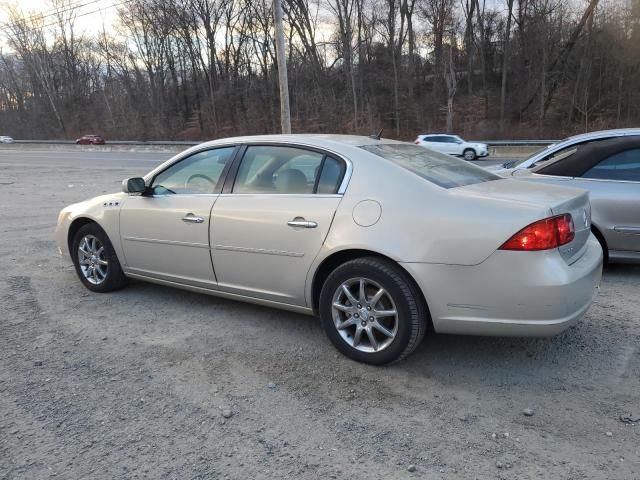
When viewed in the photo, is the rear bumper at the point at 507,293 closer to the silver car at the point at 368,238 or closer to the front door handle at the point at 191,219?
the silver car at the point at 368,238

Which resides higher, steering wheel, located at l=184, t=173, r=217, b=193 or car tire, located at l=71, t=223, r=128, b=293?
steering wheel, located at l=184, t=173, r=217, b=193

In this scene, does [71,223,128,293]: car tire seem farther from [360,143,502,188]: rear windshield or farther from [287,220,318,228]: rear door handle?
[360,143,502,188]: rear windshield

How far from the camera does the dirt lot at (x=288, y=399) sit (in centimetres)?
254

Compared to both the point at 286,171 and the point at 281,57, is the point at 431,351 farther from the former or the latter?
the point at 281,57

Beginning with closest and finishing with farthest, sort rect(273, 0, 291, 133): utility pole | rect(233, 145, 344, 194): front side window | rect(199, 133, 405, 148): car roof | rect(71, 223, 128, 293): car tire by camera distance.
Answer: rect(233, 145, 344, 194): front side window, rect(199, 133, 405, 148): car roof, rect(71, 223, 128, 293): car tire, rect(273, 0, 291, 133): utility pole

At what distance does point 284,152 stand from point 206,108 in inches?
1976

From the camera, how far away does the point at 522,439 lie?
268 cm

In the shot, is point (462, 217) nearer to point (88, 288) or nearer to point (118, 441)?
point (118, 441)

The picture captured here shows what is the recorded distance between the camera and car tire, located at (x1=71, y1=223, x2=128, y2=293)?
4.96 meters

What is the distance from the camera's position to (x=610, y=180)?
5.30 metres

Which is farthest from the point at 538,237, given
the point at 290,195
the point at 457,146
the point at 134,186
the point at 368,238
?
the point at 457,146

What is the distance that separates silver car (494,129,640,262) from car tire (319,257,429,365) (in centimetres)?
295

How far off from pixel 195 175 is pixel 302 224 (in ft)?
4.38

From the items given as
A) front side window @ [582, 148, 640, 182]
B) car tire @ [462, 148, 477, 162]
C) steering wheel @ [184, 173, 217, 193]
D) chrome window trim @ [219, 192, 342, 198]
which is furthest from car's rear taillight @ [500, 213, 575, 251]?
car tire @ [462, 148, 477, 162]
